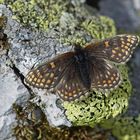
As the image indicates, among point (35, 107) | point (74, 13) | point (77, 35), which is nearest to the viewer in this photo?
point (35, 107)

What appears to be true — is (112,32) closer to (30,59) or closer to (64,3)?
(64,3)

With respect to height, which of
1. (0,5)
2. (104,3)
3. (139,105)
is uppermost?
(0,5)

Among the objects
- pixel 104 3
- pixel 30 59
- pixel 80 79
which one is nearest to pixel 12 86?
pixel 30 59

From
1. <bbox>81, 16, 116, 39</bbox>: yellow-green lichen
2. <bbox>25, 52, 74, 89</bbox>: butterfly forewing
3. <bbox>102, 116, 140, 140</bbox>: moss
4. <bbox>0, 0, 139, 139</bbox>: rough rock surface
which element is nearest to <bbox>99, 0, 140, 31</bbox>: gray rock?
<bbox>81, 16, 116, 39</bbox>: yellow-green lichen

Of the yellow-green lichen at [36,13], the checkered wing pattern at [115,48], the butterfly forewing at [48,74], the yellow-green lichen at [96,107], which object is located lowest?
the yellow-green lichen at [96,107]

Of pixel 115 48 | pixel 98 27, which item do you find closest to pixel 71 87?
pixel 115 48

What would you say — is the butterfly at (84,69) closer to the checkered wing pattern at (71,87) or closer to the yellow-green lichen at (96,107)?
the checkered wing pattern at (71,87)

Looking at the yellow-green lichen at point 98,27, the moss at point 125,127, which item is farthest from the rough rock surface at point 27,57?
the moss at point 125,127
